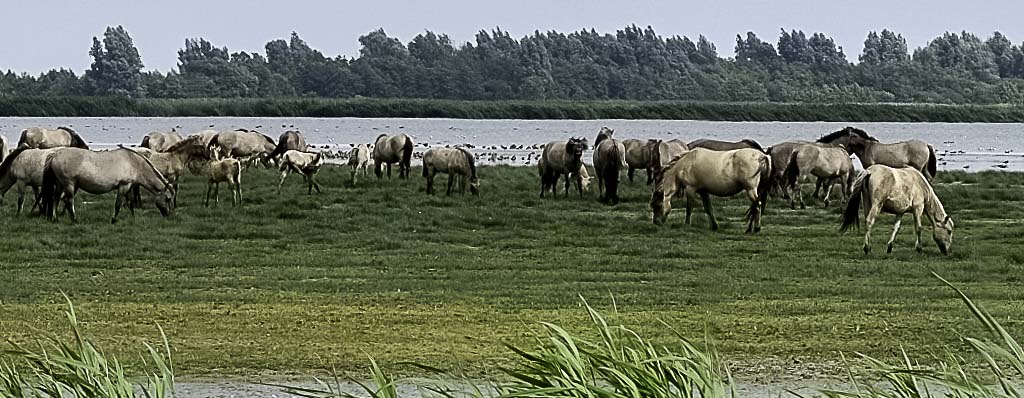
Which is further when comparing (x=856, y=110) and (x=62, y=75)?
(x=62, y=75)

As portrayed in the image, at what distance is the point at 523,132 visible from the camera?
74375mm

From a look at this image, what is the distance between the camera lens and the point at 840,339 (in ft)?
35.6

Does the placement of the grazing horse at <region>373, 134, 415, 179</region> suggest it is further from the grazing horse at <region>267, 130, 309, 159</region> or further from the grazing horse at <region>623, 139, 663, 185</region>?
the grazing horse at <region>623, 139, 663, 185</region>

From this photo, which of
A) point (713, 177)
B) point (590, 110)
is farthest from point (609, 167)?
point (590, 110)

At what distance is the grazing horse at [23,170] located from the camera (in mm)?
21953

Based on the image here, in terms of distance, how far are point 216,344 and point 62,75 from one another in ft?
360

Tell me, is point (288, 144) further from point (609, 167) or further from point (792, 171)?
point (792, 171)

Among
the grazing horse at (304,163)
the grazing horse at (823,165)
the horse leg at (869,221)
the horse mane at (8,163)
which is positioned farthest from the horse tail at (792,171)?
the horse mane at (8,163)

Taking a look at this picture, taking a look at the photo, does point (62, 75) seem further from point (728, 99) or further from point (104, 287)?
point (104, 287)

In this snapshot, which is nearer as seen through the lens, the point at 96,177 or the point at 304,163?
the point at 96,177

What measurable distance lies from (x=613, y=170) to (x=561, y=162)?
1.53 metres

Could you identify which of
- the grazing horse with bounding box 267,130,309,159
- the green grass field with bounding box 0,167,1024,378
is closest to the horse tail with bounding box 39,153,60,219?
the green grass field with bounding box 0,167,1024,378

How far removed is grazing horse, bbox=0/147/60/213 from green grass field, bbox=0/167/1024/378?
1.29ft

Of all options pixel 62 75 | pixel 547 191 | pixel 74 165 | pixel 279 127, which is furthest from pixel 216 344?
pixel 62 75
